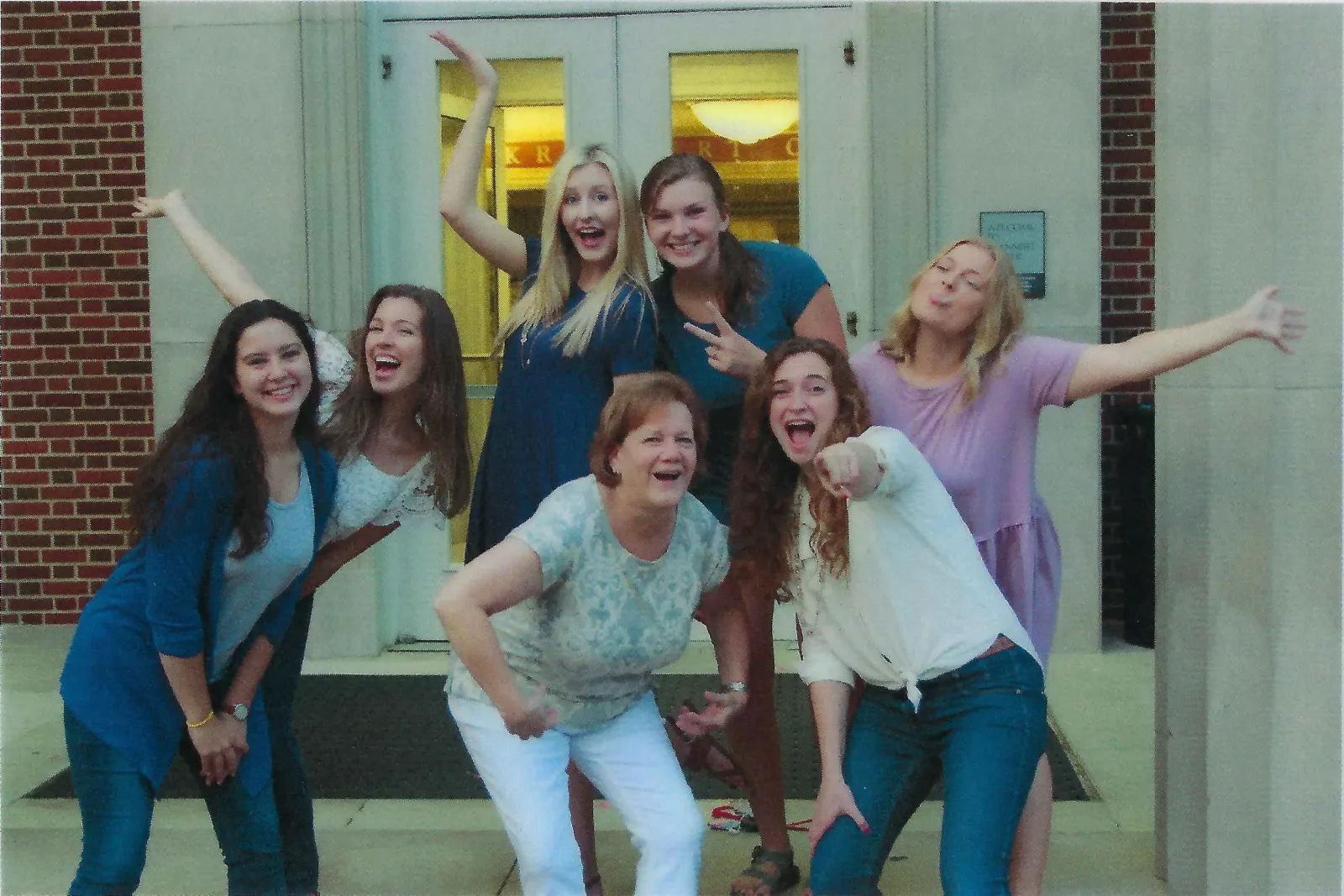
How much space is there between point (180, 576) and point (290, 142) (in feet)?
12.2

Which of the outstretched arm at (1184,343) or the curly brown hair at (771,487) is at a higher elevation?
the outstretched arm at (1184,343)

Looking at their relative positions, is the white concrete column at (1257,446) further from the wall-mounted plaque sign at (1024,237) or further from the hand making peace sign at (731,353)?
the wall-mounted plaque sign at (1024,237)

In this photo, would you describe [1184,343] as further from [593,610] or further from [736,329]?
[593,610]

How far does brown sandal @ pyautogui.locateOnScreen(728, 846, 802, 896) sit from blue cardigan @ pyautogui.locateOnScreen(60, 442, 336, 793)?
4.78 ft

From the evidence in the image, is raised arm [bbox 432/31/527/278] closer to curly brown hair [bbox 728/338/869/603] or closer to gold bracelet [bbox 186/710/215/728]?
curly brown hair [bbox 728/338/869/603]

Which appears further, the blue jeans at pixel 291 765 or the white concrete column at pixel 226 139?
the white concrete column at pixel 226 139

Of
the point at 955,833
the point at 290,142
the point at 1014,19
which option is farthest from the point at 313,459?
the point at 1014,19

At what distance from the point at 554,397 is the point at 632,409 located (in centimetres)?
56

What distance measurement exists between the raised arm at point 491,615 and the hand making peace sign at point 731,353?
0.77 metres

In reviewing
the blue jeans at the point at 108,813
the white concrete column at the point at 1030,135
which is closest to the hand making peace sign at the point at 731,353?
the blue jeans at the point at 108,813

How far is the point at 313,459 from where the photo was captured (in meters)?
3.15

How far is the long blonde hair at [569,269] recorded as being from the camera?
132 inches

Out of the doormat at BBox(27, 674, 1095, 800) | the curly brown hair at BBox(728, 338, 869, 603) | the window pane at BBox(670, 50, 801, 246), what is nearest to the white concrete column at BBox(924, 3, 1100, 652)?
the window pane at BBox(670, 50, 801, 246)

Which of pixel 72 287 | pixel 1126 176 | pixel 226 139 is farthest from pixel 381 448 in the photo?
pixel 1126 176
